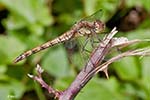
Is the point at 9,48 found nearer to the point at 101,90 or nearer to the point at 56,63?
the point at 56,63

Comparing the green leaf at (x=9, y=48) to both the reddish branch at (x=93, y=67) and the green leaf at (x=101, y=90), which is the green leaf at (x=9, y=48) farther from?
the reddish branch at (x=93, y=67)

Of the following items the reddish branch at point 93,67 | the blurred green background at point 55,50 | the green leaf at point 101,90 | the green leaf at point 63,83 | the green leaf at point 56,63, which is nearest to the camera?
the reddish branch at point 93,67

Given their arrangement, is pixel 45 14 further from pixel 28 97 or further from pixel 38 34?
pixel 28 97

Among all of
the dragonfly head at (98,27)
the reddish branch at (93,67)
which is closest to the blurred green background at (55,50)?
the dragonfly head at (98,27)

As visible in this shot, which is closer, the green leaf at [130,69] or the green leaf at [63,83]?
the green leaf at [63,83]

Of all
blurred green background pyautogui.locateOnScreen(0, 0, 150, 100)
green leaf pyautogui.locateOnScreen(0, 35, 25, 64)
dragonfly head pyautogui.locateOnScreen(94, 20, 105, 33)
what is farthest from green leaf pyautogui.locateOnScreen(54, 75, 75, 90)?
dragonfly head pyautogui.locateOnScreen(94, 20, 105, 33)

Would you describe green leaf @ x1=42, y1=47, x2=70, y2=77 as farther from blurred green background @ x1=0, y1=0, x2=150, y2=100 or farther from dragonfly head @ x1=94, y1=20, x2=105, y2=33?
dragonfly head @ x1=94, y1=20, x2=105, y2=33

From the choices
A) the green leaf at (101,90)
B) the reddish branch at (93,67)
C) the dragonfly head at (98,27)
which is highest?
the green leaf at (101,90)

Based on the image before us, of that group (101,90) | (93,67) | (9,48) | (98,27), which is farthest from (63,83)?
(93,67)
